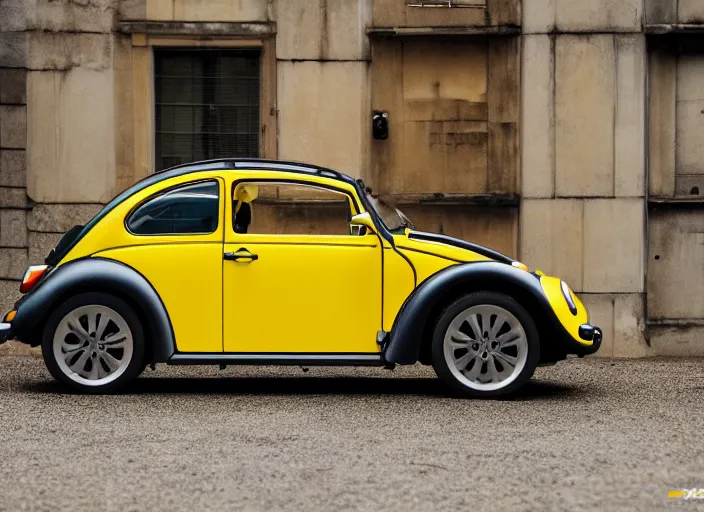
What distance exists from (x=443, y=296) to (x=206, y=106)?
6.91 meters

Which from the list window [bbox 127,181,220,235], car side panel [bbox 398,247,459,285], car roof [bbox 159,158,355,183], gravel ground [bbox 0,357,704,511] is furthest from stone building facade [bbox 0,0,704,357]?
car side panel [bbox 398,247,459,285]

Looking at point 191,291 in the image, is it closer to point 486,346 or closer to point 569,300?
point 486,346

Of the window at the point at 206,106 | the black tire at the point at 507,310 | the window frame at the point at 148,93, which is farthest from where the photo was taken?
the window at the point at 206,106

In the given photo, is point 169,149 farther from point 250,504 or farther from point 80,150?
point 250,504

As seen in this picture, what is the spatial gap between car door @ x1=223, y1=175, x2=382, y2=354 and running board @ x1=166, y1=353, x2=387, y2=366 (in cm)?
4

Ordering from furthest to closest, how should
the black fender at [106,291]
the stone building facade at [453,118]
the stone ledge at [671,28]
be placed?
the stone building facade at [453,118] → the stone ledge at [671,28] → the black fender at [106,291]

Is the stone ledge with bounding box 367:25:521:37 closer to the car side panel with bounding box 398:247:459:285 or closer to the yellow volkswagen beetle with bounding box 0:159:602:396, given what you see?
the yellow volkswagen beetle with bounding box 0:159:602:396

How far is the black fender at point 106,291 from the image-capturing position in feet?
29.8

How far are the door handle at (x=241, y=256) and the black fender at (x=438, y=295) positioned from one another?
110 centimetres

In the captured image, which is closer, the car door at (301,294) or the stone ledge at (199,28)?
the car door at (301,294)

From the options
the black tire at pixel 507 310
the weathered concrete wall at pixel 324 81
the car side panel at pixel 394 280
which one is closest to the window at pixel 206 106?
the weathered concrete wall at pixel 324 81

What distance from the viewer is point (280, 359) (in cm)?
909

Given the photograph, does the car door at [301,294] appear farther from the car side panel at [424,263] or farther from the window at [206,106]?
the window at [206,106]

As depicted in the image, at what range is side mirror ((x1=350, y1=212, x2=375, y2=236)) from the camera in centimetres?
909
